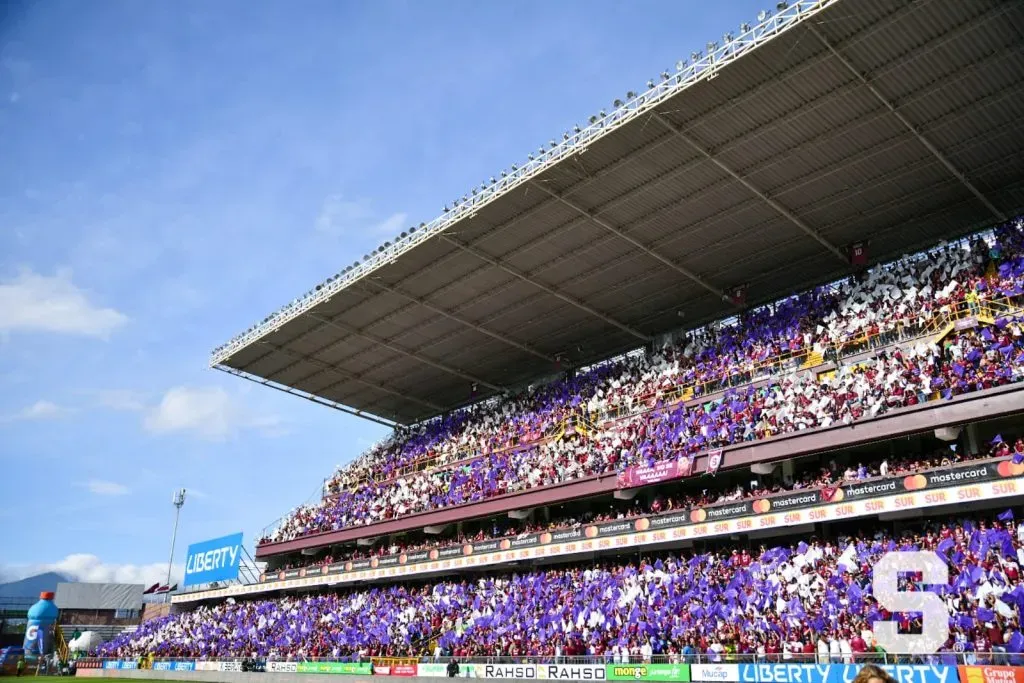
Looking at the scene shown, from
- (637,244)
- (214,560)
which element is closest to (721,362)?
(637,244)

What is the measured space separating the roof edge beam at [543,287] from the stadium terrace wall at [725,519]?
40.6 ft

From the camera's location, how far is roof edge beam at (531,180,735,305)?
32.8 metres

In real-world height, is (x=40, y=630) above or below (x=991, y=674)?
above

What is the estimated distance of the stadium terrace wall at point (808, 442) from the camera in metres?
23.6

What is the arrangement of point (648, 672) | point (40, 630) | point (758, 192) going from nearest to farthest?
point (648, 672), point (758, 192), point (40, 630)

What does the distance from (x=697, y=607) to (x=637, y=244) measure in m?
16.2

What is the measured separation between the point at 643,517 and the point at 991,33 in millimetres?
20323

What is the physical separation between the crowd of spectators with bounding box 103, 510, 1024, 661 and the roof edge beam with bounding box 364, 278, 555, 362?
13844 mm

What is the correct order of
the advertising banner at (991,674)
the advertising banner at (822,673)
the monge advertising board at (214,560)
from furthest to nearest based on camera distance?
the monge advertising board at (214,560) → the advertising banner at (822,673) → the advertising banner at (991,674)

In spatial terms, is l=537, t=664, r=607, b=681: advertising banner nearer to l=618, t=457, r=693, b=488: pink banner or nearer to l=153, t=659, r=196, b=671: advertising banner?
l=618, t=457, r=693, b=488: pink banner

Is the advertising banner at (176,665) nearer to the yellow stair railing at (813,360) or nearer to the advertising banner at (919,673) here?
the yellow stair railing at (813,360)

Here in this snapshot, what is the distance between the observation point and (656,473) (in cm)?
3184

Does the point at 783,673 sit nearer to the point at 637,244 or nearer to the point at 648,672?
the point at 648,672

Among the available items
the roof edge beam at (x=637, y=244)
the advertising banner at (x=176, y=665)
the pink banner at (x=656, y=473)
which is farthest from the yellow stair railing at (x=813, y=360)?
the advertising banner at (x=176, y=665)
